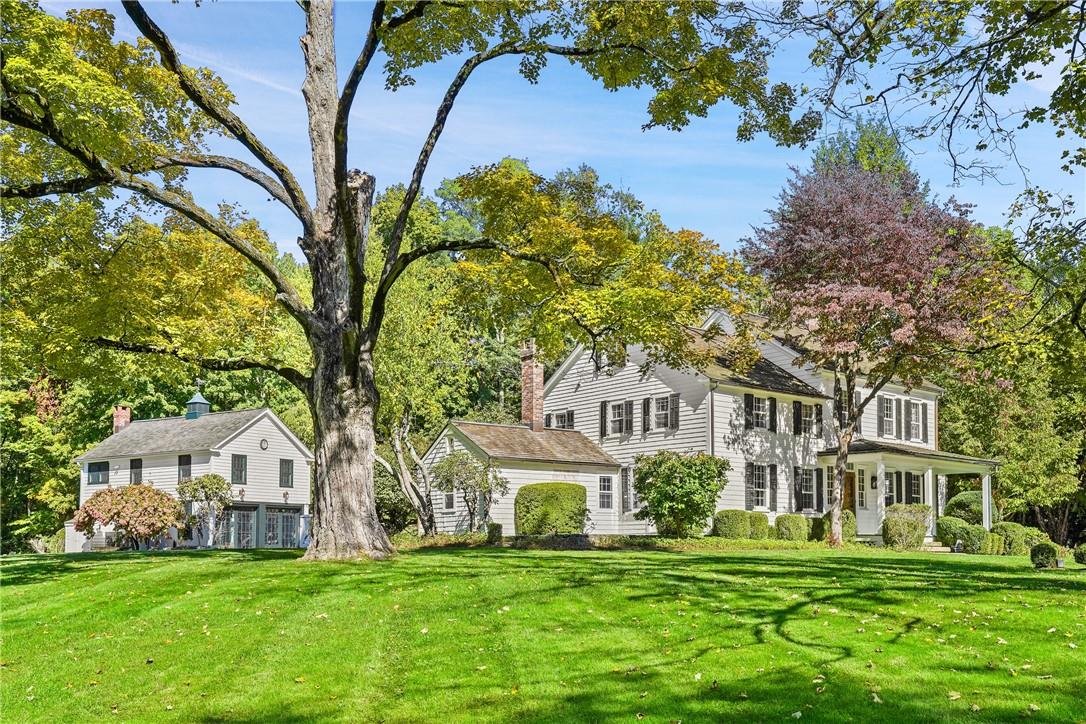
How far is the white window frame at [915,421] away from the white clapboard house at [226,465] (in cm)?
2706

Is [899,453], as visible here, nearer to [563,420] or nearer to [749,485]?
[749,485]

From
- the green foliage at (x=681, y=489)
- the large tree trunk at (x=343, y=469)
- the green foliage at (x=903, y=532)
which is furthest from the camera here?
the green foliage at (x=903, y=532)

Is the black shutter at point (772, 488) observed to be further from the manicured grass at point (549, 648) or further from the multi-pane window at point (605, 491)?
the manicured grass at point (549, 648)

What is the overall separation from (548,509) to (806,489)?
34.2ft

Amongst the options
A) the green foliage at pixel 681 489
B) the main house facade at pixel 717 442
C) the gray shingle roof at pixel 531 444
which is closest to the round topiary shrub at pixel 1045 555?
the green foliage at pixel 681 489

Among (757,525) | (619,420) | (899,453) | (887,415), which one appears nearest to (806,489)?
(899,453)

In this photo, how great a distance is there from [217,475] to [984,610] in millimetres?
35844

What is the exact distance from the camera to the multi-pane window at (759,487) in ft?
116

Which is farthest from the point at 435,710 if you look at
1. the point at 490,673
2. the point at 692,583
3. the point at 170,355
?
the point at 170,355

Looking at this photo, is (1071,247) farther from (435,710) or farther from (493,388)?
(493,388)

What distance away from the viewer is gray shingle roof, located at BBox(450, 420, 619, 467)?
3444 cm

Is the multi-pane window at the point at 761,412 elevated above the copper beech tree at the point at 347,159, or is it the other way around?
the copper beech tree at the point at 347,159

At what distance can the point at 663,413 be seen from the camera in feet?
118

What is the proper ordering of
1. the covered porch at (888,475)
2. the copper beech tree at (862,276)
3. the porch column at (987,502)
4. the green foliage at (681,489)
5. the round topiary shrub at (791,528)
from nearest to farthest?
1. the green foliage at (681,489)
2. the copper beech tree at (862,276)
3. the round topiary shrub at (791,528)
4. the covered porch at (888,475)
5. the porch column at (987,502)
